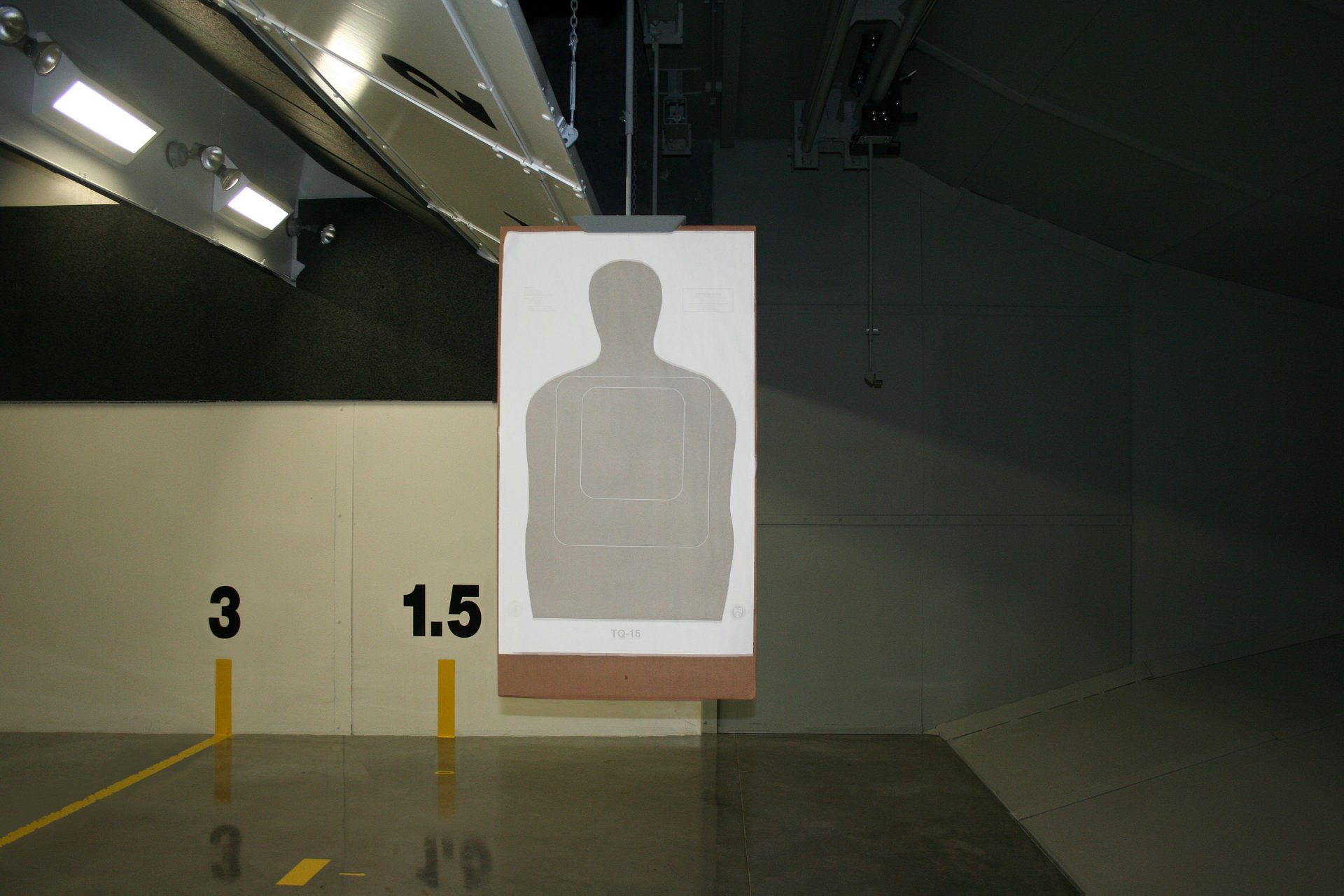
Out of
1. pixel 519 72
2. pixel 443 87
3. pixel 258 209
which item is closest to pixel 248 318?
pixel 258 209

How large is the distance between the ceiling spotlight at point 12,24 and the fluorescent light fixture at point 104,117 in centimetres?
29

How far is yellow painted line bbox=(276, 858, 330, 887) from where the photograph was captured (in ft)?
10.1

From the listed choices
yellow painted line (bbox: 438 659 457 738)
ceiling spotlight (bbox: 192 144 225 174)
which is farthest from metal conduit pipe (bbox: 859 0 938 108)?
yellow painted line (bbox: 438 659 457 738)

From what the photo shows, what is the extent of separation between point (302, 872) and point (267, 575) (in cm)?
220

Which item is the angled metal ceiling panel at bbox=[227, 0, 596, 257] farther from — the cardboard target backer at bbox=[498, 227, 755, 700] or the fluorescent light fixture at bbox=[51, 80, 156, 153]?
the fluorescent light fixture at bbox=[51, 80, 156, 153]

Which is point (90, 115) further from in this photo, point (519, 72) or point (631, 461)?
point (631, 461)

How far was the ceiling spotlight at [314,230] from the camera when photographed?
4926mm

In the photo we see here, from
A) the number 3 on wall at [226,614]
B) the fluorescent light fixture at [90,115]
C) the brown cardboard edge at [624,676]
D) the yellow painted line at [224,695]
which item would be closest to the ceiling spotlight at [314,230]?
the fluorescent light fixture at [90,115]

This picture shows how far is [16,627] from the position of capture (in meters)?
5.01

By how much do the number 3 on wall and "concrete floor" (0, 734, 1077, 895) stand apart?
62 centimetres

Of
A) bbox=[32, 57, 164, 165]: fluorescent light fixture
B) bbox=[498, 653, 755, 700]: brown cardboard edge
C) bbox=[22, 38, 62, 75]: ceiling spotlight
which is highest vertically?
bbox=[22, 38, 62, 75]: ceiling spotlight

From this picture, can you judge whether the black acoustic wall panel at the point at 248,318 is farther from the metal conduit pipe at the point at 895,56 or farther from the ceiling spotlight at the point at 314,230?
the metal conduit pipe at the point at 895,56

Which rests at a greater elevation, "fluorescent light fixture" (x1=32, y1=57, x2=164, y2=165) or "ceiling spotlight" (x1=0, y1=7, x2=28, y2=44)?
"ceiling spotlight" (x1=0, y1=7, x2=28, y2=44)

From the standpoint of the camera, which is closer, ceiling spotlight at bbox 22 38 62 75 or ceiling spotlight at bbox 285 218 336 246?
ceiling spotlight at bbox 22 38 62 75
